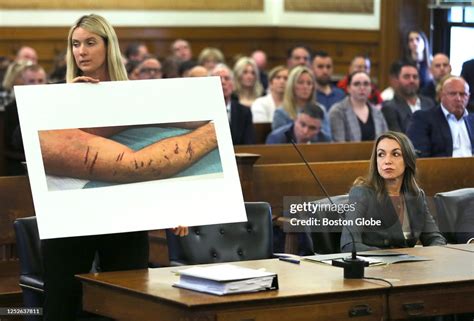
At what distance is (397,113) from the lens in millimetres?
9641

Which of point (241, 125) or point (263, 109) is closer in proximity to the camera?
point (241, 125)

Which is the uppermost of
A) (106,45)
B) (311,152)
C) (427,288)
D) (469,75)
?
(106,45)

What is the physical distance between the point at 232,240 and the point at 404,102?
478cm

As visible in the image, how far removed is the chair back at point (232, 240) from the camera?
17.4 ft

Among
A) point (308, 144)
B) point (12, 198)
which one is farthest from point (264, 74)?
point (12, 198)

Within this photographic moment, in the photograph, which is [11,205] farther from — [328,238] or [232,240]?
[328,238]

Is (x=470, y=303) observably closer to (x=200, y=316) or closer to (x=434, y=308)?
(x=434, y=308)

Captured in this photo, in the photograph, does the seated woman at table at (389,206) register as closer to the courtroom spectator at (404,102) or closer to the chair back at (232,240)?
the chair back at (232,240)

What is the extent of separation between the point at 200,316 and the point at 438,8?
28.2 feet

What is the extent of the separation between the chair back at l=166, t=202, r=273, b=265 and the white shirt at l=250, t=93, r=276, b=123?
4.98 m

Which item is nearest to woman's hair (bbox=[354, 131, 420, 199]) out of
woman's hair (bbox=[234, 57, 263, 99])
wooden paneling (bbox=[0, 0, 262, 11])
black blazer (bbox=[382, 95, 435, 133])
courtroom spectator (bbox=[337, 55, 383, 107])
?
black blazer (bbox=[382, 95, 435, 133])

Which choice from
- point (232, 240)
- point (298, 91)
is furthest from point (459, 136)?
point (232, 240)

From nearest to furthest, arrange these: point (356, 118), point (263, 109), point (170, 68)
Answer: point (356, 118), point (263, 109), point (170, 68)

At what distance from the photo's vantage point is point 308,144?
8.09 m
